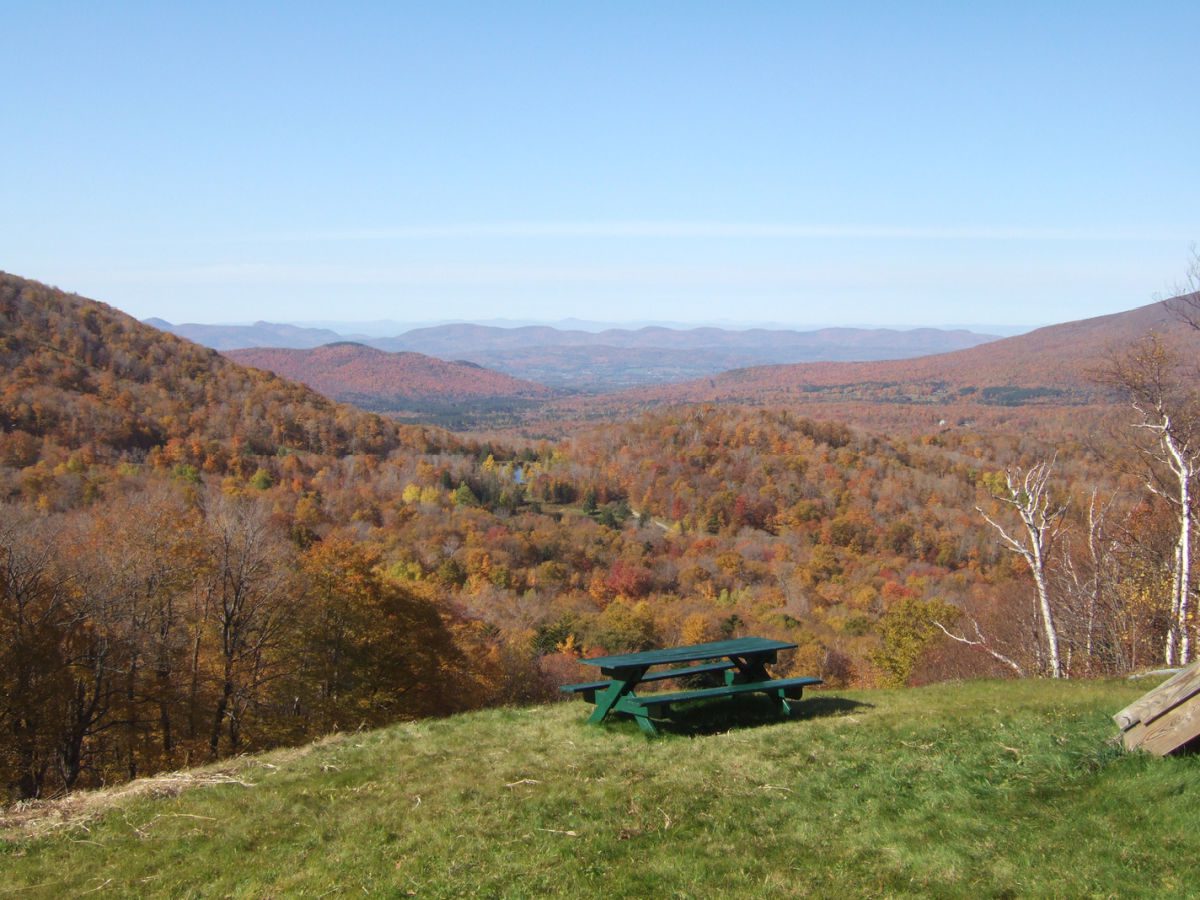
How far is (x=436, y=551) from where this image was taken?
70.1m

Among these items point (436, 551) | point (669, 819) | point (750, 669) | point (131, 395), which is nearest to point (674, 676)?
point (750, 669)

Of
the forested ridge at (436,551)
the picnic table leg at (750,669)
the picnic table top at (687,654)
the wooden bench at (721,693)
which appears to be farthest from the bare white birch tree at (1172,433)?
the picnic table top at (687,654)

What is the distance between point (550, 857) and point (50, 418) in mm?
83399

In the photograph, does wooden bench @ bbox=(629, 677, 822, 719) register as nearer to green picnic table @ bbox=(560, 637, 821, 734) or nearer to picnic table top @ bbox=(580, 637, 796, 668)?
green picnic table @ bbox=(560, 637, 821, 734)

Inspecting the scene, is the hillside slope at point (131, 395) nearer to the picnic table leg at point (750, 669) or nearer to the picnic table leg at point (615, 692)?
the picnic table leg at point (615, 692)

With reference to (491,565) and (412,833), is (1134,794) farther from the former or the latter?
(491,565)

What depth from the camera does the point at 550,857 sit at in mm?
6512

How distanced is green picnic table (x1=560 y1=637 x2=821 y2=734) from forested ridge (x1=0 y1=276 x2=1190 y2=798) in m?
5.56

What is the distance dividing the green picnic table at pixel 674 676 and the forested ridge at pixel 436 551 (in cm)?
556

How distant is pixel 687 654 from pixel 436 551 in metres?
60.3

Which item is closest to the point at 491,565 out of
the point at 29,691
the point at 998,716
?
the point at 29,691

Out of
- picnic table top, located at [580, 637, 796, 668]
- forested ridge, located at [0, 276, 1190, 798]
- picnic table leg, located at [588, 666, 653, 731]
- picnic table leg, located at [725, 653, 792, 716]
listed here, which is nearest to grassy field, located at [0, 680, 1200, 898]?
picnic table leg, located at [588, 666, 653, 731]

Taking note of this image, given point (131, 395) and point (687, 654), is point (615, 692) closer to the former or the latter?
point (687, 654)

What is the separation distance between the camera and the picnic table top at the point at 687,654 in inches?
424
